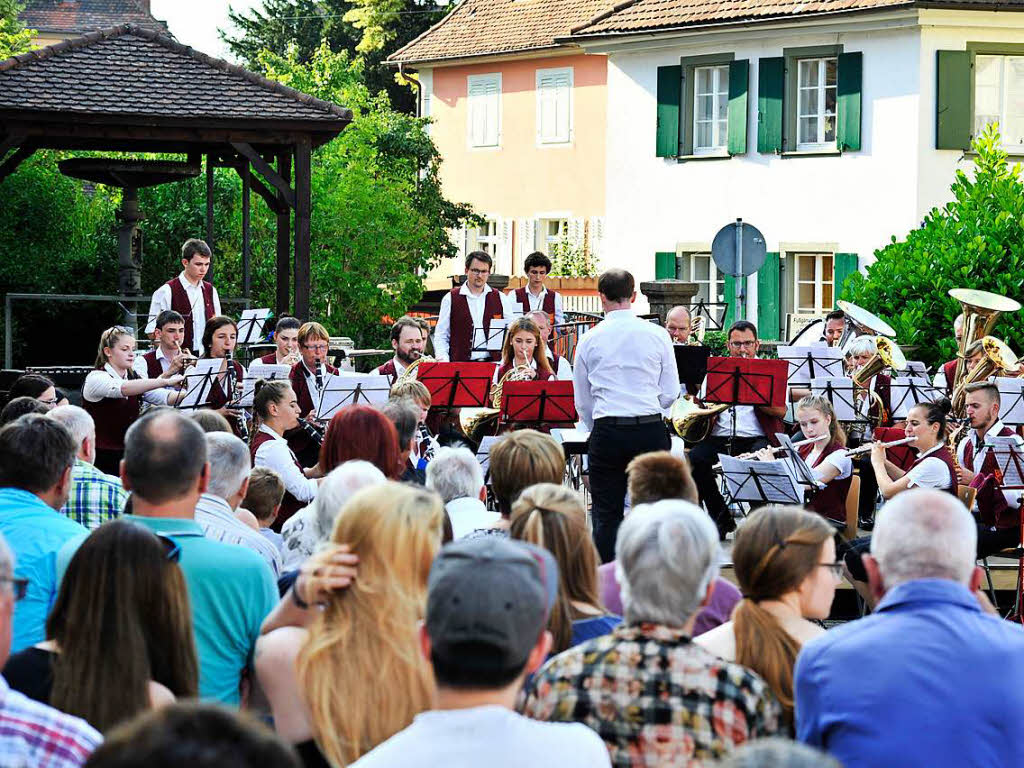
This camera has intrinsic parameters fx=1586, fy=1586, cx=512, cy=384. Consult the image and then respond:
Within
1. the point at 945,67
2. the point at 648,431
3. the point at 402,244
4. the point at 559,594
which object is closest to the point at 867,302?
the point at 945,67

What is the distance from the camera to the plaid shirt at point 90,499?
21.3ft

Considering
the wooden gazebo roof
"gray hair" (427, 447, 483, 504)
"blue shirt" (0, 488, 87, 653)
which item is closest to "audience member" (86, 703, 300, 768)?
"blue shirt" (0, 488, 87, 653)

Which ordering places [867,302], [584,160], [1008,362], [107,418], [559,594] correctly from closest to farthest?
[559,594] → [107,418] → [1008,362] → [867,302] → [584,160]

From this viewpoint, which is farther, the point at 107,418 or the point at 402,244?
the point at 402,244

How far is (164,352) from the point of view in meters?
11.1

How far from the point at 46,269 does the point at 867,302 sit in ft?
33.7

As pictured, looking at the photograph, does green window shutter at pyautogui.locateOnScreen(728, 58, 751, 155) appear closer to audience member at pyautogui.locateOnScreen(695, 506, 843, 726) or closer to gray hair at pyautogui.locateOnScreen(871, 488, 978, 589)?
audience member at pyautogui.locateOnScreen(695, 506, 843, 726)

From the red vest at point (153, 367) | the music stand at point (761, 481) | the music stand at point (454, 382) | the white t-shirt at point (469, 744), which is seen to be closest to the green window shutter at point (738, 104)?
the music stand at point (454, 382)

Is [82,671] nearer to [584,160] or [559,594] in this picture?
[559,594]

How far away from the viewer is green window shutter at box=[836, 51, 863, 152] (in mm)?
25203

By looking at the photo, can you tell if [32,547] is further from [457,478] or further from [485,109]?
[485,109]

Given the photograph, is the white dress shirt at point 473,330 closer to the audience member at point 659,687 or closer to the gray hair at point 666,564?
the gray hair at point 666,564

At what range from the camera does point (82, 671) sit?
11.5 ft

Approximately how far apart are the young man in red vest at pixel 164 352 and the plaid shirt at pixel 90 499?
14.7 feet
